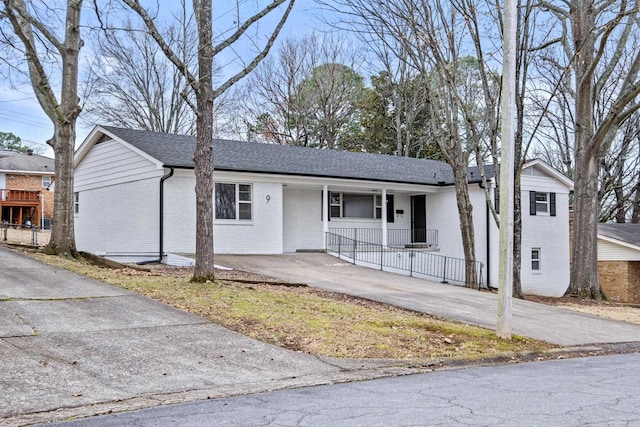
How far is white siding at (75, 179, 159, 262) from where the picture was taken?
2112 centimetres

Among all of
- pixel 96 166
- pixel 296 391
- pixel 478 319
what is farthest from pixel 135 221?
pixel 296 391

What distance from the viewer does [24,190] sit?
4981 centimetres

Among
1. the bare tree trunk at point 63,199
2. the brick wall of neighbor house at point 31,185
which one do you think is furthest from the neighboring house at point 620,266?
the brick wall of neighbor house at point 31,185

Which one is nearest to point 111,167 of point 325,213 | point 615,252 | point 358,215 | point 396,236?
point 325,213

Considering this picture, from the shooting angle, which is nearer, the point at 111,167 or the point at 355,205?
the point at 111,167

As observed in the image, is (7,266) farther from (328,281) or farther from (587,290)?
(587,290)

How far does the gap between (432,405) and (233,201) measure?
16.7 metres

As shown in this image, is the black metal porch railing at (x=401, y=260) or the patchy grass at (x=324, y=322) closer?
the patchy grass at (x=324, y=322)

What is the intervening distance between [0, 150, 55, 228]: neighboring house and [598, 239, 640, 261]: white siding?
37.8 m

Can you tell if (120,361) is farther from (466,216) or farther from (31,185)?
(31,185)

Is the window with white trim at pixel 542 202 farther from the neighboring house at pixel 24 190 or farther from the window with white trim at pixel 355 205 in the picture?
the neighboring house at pixel 24 190

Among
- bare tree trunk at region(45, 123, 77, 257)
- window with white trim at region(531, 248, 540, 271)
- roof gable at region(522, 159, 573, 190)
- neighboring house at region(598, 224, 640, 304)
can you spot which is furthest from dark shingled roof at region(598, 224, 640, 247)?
bare tree trunk at region(45, 123, 77, 257)

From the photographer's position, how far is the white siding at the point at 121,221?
2112 centimetres

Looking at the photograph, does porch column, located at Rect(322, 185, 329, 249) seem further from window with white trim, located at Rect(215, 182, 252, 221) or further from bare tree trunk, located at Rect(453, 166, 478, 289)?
bare tree trunk, located at Rect(453, 166, 478, 289)
